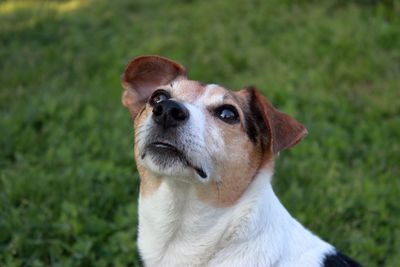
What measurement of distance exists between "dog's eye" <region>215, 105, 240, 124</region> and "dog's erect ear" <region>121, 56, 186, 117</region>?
526 millimetres

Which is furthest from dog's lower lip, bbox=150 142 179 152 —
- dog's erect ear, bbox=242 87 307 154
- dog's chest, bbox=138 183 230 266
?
dog's erect ear, bbox=242 87 307 154

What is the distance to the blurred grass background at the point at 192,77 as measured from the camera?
505cm

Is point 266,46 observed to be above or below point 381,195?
below

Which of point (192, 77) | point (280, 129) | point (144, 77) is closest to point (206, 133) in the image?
point (280, 129)

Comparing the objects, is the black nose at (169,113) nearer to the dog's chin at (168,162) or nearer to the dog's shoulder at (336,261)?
the dog's chin at (168,162)

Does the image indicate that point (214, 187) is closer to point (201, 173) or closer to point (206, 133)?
point (201, 173)

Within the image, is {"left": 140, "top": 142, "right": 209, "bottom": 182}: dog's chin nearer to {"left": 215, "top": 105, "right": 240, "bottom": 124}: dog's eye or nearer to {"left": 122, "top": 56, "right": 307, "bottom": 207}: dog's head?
{"left": 122, "top": 56, "right": 307, "bottom": 207}: dog's head

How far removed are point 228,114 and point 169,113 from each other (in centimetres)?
52

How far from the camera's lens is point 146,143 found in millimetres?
3510

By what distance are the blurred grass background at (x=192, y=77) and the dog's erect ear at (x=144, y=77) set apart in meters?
1.15

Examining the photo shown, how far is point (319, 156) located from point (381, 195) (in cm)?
71

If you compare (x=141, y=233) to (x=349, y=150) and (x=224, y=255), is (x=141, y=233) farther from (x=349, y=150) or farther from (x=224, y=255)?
(x=349, y=150)

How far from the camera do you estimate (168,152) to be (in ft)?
11.5

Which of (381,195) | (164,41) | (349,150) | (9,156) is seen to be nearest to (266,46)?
(164,41)
